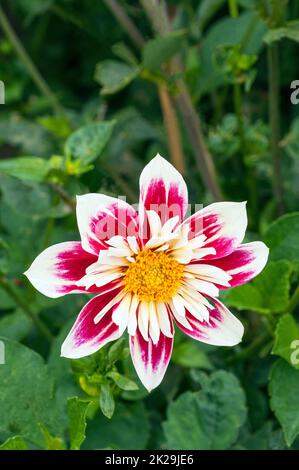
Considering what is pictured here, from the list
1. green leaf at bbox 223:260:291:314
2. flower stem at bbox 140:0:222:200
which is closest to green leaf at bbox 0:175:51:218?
flower stem at bbox 140:0:222:200

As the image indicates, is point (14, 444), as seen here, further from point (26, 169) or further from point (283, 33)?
point (283, 33)

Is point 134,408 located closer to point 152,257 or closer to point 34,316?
point 34,316

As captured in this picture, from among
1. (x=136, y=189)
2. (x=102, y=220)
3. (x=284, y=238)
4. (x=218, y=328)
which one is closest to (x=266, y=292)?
(x=284, y=238)

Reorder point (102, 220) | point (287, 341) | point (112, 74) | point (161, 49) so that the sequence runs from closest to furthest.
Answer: point (102, 220)
point (287, 341)
point (161, 49)
point (112, 74)

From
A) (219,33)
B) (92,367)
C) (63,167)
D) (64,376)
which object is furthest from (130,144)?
(92,367)

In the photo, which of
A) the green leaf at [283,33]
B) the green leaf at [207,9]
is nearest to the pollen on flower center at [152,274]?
the green leaf at [283,33]

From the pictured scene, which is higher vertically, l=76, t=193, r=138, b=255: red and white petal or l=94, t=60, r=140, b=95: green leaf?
l=94, t=60, r=140, b=95: green leaf

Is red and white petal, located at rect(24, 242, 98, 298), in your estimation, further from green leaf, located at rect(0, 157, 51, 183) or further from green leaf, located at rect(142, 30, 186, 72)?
green leaf, located at rect(142, 30, 186, 72)
